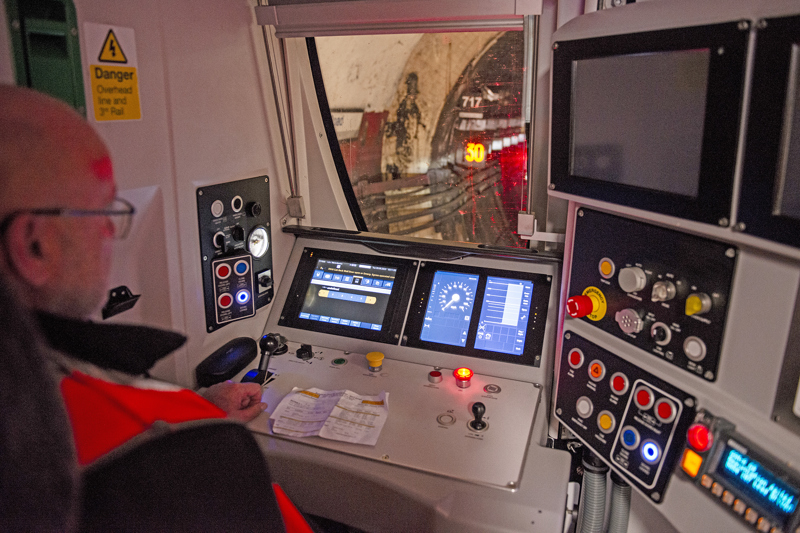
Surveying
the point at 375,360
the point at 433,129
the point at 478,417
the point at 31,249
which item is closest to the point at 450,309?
the point at 375,360

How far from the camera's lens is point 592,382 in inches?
64.1

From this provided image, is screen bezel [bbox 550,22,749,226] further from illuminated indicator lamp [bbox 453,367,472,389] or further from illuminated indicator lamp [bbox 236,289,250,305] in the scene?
illuminated indicator lamp [bbox 236,289,250,305]

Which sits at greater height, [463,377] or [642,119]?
[642,119]

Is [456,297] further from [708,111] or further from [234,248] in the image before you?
[708,111]

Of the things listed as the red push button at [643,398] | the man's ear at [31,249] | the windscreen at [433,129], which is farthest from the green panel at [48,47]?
the red push button at [643,398]

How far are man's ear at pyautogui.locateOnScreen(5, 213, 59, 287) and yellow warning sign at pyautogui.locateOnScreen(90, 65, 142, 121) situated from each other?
723 mm

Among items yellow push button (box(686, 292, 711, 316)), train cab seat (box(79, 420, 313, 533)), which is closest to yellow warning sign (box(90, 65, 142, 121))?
train cab seat (box(79, 420, 313, 533))

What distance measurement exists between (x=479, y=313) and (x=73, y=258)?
146cm

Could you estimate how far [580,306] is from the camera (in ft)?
5.21

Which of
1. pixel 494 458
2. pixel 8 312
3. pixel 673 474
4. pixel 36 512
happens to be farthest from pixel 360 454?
pixel 8 312

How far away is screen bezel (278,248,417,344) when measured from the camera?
2207 millimetres

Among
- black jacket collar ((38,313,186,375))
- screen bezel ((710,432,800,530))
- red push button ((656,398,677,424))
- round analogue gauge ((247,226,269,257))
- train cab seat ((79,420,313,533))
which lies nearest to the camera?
train cab seat ((79,420,313,533))

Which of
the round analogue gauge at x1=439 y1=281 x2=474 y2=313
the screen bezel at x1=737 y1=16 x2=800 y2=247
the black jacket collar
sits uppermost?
the screen bezel at x1=737 y1=16 x2=800 y2=247

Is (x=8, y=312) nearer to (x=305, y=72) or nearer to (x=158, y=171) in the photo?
(x=158, y=171)
